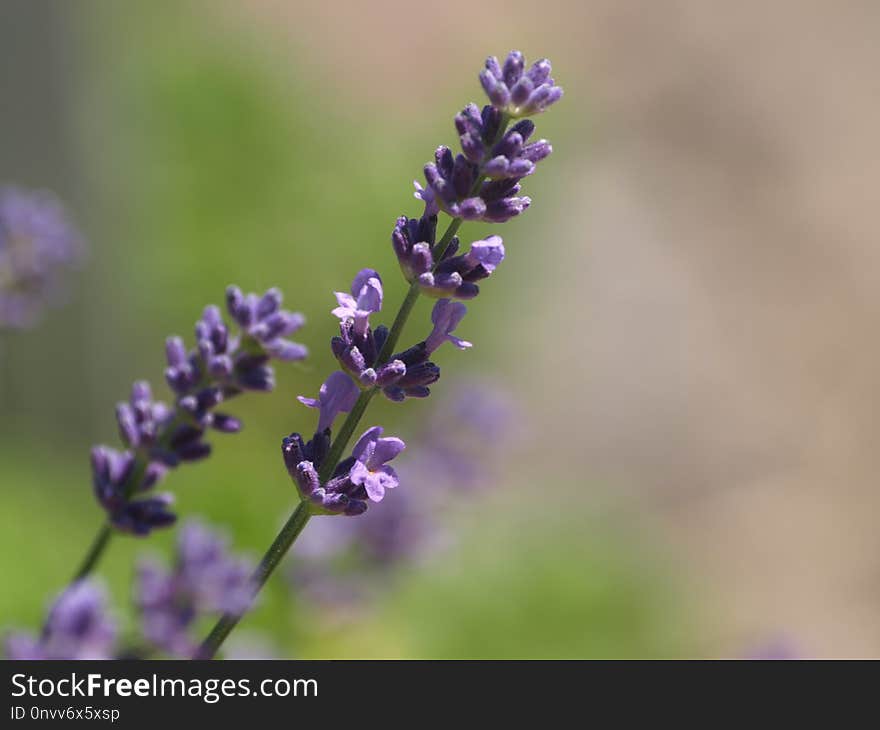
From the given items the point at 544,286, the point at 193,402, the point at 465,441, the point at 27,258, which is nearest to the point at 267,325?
the point at 193,402

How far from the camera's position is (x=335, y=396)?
5.88 ft

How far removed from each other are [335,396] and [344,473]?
0.45 ft

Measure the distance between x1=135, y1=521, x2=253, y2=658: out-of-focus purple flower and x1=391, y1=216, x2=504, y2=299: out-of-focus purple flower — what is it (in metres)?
0.80

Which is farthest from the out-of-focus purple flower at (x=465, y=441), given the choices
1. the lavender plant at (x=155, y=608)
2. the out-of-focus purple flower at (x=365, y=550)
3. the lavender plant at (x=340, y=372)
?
the lavender plant at (x=340, y=372)

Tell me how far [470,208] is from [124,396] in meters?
5.28

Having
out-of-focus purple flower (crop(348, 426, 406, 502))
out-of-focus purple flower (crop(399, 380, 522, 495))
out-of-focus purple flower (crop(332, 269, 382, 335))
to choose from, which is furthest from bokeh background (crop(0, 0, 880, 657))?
out-of-focus purple flower (crop(332, 269, 382, 335))

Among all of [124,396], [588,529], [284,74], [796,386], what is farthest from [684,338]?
[124,396]

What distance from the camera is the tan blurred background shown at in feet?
28.8

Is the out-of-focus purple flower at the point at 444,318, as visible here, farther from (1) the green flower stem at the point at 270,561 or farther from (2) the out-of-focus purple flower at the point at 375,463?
(1) the green flower stem at the point at 270,561

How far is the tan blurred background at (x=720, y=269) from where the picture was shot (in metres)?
8.78

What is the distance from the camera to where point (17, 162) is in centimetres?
550

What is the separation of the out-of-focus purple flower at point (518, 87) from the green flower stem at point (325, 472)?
0.11 ft

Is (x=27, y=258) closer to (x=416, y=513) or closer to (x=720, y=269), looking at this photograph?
(x=416, y=513)

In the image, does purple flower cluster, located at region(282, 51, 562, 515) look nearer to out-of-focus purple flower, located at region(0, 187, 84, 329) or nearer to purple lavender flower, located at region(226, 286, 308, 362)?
purple lavender flower, located at region(226, 286, 308, 362)
